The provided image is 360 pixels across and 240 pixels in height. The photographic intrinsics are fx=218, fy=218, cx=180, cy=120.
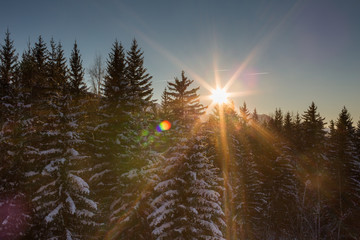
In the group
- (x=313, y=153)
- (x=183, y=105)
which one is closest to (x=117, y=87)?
(x=183, y=105)

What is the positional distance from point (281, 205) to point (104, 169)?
1041 inches

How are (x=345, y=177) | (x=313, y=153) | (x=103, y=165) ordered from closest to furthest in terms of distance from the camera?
1. (x=103, y=165)
2. (x=345, y=177)
3. (x=313, y=153)

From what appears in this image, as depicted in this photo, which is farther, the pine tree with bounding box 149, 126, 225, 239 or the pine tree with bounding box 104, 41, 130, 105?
the pine tree with bounding box 104, 41, 130, 105

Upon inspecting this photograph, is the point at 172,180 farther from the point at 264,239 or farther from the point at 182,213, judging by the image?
the point at 264,239

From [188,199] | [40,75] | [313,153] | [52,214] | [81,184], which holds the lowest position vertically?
[52,214]

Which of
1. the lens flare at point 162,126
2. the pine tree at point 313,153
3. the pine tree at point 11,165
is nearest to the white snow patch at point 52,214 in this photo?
the pine tree at point 11,165

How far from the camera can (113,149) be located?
18141 mm

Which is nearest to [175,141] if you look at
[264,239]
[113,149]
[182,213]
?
[182,213]

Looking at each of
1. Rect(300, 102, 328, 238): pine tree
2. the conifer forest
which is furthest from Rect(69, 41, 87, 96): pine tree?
Rect(300, 102, 328, 238): pine tree

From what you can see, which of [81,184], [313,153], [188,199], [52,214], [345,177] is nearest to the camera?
[52,214]

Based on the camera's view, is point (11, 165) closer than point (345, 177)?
Yes

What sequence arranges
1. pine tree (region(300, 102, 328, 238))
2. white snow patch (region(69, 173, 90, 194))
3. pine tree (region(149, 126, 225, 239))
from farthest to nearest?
pine tree (region(300, 102, 328, 238)) → white snow patch (region(69, 173, 90, 194)) → pine tree (region(149, 126, 225, 239))

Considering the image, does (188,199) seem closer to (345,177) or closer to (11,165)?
(11,165)

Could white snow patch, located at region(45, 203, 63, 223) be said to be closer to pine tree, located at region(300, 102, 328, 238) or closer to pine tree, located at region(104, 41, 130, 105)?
pine tree, located at region(104, 41, 130, 105)
